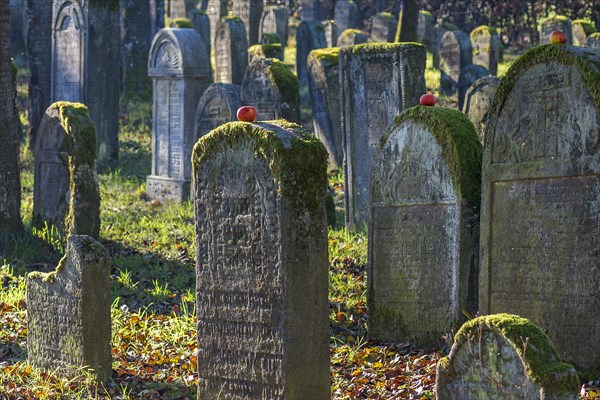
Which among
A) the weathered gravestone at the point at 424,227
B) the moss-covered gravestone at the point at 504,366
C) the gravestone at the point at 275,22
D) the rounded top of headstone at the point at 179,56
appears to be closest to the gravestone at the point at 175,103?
the rounded top of headstone at the point at 179,56

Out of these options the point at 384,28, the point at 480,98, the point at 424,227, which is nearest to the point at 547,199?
the point at 424,227

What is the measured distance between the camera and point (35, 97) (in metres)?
19.0

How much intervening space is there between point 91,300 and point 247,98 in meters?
7.09

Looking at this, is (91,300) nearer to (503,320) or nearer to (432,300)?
(432,300)

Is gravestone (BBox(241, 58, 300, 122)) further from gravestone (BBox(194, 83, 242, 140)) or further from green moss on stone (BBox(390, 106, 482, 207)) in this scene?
green moss on stone (BBox(390, 106, 482, 207))

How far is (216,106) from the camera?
15211 millimetres

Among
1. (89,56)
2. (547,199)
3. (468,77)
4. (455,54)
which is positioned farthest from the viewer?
(455,54)

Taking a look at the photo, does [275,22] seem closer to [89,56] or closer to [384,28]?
[384,28]

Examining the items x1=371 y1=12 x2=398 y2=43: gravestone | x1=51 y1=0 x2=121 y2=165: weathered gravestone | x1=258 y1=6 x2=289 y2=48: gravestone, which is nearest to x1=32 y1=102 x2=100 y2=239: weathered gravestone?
x1=51 y1=0 x2=121 y2=165: weathered gravestone

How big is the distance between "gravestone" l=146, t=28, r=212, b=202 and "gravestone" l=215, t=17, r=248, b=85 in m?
5.56

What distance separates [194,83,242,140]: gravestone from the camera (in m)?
15.0

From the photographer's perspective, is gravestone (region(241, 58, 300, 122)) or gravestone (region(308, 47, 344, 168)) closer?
gravestone (region(241, 58, 300, 122))

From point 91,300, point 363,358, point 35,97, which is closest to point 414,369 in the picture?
point 363,358

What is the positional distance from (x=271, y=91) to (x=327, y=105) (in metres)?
2.37
